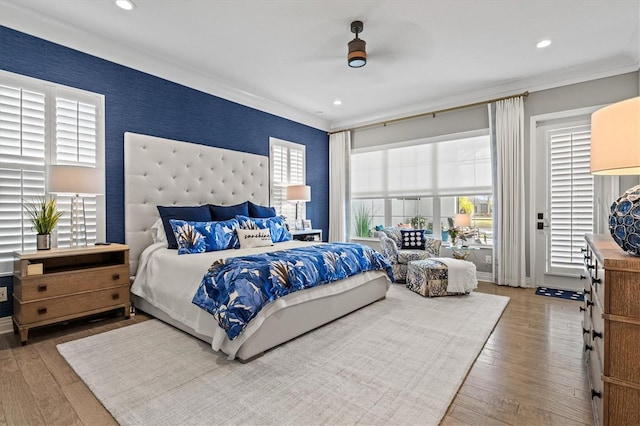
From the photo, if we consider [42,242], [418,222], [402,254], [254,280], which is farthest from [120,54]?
[418,222]

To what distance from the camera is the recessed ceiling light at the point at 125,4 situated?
264 cm

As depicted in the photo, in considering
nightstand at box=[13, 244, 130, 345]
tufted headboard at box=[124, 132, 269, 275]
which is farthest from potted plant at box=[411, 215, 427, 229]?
nightstand at box=[13, 244, 130, 345]

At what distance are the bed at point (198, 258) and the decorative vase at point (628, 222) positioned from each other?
1967mm

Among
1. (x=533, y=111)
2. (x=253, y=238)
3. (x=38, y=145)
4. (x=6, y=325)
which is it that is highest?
(x=533, y=111)

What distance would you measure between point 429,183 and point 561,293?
2.32 m

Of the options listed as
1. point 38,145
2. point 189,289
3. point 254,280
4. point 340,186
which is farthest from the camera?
point 340,186

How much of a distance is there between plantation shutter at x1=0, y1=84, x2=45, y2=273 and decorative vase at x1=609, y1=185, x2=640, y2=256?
4.13 meters

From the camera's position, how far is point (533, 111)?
4270 millimetres

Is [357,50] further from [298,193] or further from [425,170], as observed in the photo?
[425,170]

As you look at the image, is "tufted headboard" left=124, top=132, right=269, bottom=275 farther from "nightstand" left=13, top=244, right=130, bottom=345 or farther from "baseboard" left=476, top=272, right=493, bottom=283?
"baseboard" left=476, top=272, right=493, bottom=283

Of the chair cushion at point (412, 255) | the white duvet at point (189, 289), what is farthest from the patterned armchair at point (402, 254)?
the white duvet at point (189, 289)

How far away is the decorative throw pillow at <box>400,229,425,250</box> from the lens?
4773mm

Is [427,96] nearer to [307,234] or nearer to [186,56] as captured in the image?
[307,234]

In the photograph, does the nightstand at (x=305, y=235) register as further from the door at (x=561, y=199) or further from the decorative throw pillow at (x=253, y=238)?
the door at (x=561, y=199)
